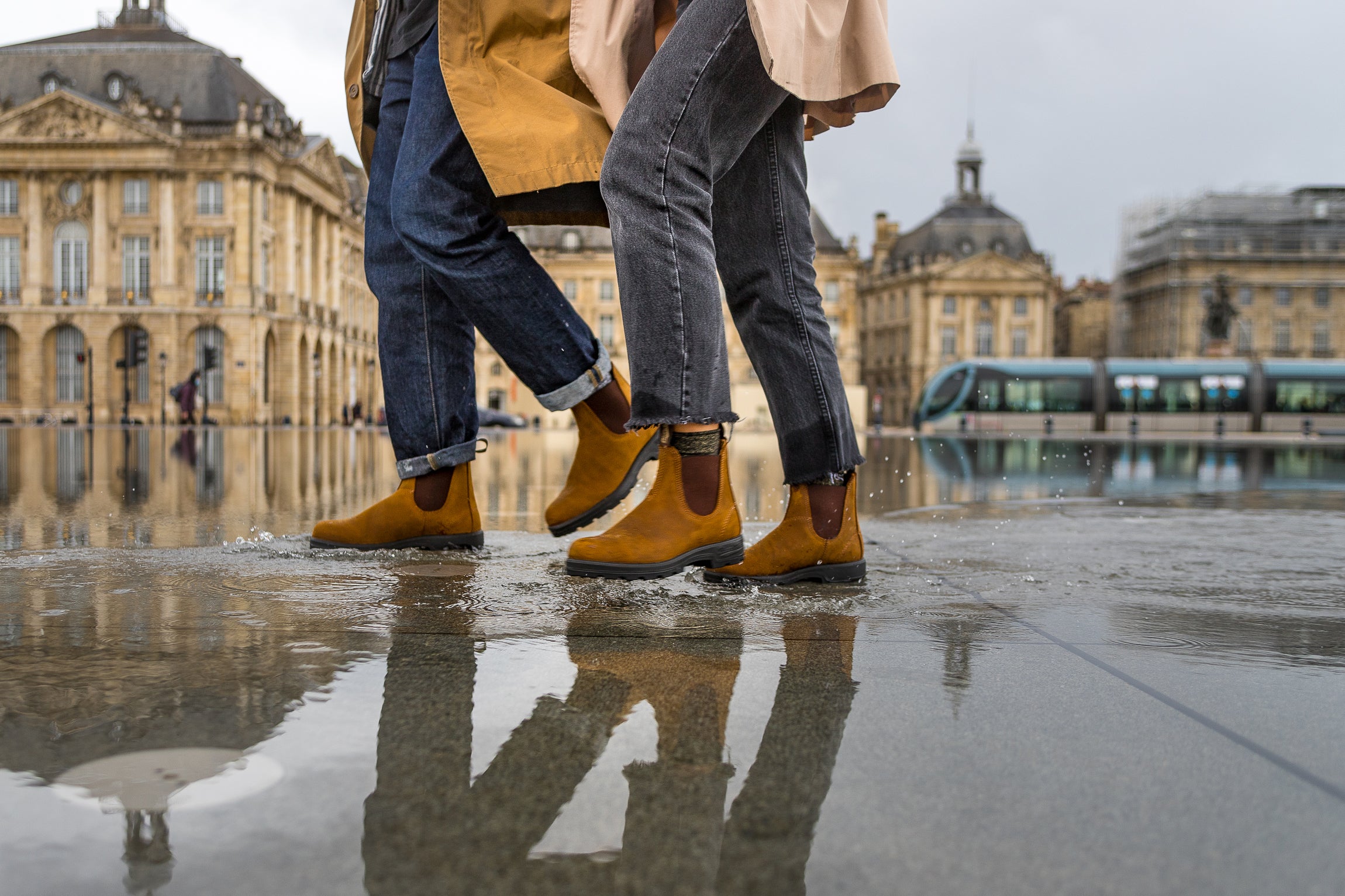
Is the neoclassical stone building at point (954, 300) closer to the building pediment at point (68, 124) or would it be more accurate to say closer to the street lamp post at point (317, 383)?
the street lamp post at point (317, 383)

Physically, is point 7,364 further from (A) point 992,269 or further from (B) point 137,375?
(A) point 992,269

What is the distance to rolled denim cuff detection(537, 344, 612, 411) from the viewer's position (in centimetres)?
234

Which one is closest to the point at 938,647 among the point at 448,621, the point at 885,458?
the point at 448,621

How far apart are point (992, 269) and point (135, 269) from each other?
50837 millimetres

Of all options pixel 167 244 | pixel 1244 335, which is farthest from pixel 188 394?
pixel 1244 335

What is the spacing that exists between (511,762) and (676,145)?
124cm

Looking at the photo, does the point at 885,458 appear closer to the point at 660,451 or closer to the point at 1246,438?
the point at 660,451

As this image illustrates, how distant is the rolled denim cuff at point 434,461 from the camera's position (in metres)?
2.44

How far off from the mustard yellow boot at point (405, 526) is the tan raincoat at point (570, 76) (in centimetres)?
59

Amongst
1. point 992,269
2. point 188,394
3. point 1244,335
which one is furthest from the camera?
point 992,269

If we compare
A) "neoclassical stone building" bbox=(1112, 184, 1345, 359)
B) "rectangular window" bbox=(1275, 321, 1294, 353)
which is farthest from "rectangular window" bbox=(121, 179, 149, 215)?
"rectangular window" bbox=(1275, 321, 1294, 353)

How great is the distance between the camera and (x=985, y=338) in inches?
2960

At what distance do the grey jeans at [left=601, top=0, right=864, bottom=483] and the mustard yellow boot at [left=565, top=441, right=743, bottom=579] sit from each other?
0.12 metres

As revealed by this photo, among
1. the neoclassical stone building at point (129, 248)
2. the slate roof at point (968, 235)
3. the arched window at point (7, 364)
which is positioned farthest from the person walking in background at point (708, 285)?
the slate roof at point (968, 235)
